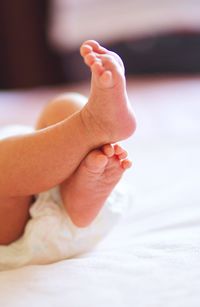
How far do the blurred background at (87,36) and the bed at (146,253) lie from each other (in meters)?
1.01

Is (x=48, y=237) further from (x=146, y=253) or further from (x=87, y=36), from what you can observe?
(x=87, y=36)

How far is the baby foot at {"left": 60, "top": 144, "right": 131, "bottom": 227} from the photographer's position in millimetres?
649

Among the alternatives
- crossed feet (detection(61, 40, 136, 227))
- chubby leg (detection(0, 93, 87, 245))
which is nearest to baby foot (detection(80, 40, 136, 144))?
crossed feet (detection(61, 40, 136, 227))

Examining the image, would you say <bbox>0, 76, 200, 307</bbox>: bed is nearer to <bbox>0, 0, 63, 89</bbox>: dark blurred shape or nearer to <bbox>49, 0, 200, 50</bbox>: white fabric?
<bbox>49, 0, 200, 50</bbox>: white fabric

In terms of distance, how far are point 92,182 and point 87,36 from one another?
5.57 ft

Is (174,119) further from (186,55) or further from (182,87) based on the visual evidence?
(186,55)

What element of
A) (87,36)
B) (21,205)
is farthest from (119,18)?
(21,205)

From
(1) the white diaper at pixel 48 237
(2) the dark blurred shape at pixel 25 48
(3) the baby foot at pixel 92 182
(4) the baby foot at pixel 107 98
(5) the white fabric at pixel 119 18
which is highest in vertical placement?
(4) the baby foot at pixel 107 98

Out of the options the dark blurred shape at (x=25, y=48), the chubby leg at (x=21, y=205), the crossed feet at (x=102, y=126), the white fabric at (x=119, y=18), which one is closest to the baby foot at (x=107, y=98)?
the crossed feet at (x=102, y=126)

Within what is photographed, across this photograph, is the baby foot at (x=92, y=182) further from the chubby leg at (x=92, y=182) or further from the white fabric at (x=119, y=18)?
the white fabric at (x=119, y=18)

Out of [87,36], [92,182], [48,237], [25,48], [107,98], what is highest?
[107,98]

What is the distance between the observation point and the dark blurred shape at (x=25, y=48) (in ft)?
7.92

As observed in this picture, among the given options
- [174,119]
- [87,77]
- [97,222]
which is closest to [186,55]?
[87,77]

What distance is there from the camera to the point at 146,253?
69cm
